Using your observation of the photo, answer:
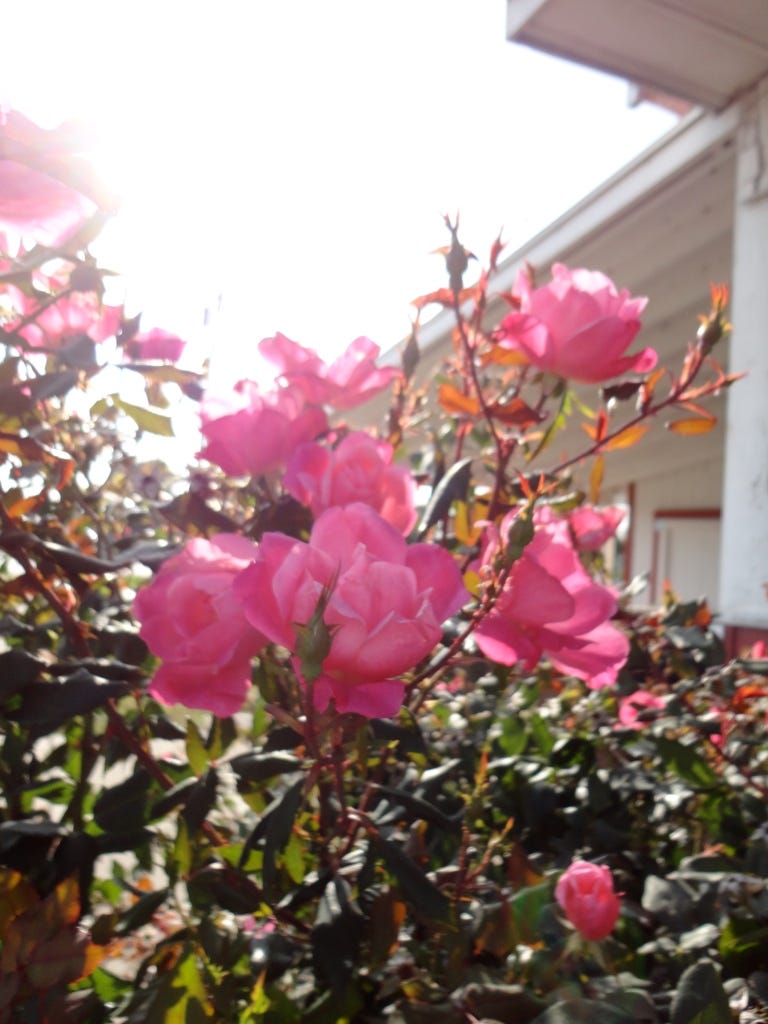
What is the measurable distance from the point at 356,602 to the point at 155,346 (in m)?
0.56

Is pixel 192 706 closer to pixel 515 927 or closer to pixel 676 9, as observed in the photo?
pixel 515 927

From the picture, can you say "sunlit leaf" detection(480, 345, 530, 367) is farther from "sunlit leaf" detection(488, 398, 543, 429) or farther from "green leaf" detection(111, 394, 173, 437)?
"green leaf" detection(111, 394, 173, 437)

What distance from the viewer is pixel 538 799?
1.06 m

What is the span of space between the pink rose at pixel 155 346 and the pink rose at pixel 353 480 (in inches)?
12.4

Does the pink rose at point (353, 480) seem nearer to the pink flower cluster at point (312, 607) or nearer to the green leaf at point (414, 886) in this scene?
the pink flower cluster at point (312, 607)

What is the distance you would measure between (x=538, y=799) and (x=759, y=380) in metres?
2.00

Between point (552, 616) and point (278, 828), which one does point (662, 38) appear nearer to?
point (552, 616)

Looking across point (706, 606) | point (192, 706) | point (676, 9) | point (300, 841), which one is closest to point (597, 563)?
point (706, 606)

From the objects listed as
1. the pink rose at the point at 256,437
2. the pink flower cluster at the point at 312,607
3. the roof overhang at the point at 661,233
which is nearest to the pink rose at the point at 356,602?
the pink flower cluster at the point at 312,607

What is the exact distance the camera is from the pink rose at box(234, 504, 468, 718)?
482 mm

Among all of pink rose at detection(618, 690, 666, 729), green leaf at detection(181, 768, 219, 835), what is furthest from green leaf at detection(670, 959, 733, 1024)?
pink rose at detection(618, 690, 666, 729)

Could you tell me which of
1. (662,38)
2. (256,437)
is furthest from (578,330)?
(662,38)

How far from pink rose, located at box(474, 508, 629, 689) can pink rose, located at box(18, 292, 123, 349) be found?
0.50 meters

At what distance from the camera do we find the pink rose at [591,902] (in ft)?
2.33
